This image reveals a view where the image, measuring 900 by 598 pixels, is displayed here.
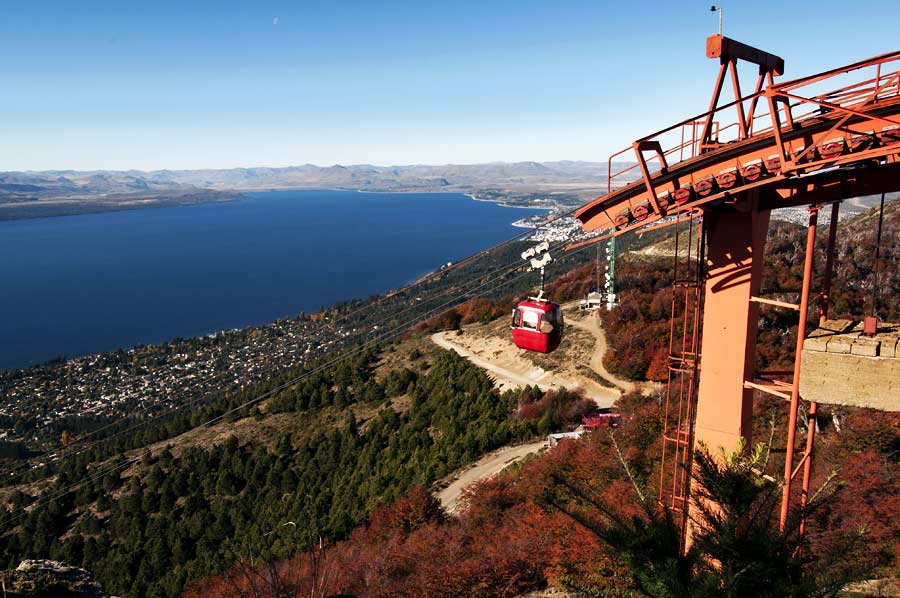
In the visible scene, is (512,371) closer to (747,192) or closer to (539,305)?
(539,305)

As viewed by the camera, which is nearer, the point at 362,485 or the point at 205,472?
the point at 362,485

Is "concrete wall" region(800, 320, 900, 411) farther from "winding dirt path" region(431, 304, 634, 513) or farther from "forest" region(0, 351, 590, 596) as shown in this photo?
"forest" region(0, 351, 590, 596)

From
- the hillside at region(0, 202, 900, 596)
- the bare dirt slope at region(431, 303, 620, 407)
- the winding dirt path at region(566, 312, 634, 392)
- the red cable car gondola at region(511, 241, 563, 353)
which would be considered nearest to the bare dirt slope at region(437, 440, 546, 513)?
the hillside at region(0, 202, 900, 596)

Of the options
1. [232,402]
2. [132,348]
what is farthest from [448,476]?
[132,348]

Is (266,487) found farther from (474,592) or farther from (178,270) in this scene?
(178,270)

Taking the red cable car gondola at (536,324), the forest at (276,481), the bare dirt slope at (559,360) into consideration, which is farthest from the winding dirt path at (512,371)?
the red cable car gondola at (536,324)
